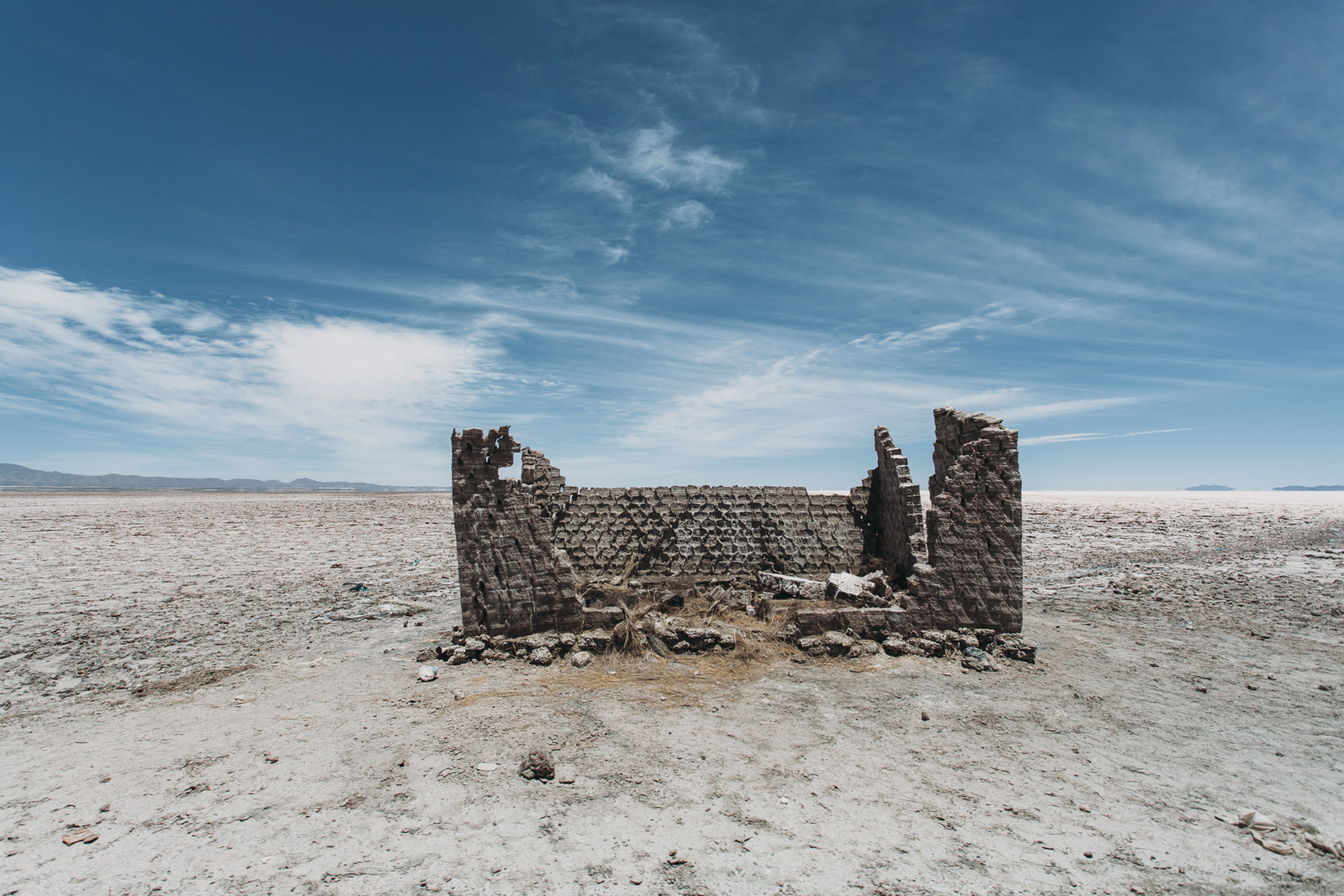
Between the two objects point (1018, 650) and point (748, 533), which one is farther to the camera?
point (748, 533)

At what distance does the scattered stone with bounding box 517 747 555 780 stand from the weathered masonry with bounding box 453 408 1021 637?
12.2 feet

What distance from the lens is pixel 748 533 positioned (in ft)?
40.2

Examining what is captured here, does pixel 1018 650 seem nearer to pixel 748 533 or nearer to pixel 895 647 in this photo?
pixel 895 647

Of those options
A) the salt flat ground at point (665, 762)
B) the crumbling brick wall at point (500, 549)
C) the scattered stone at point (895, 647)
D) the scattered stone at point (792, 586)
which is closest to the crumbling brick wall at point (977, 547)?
the scattered stone at point (895, 647)

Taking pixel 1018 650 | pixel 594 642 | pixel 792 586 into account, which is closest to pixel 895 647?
pixel 1018 650

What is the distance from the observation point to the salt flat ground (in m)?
4.61

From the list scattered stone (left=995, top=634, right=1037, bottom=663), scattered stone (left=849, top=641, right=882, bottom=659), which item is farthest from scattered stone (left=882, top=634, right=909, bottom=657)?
scattered stone (left=995, top=634, right=1037, bottom=663)

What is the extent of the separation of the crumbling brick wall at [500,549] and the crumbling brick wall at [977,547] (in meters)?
5.67

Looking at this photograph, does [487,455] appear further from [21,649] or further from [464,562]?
[21,649]

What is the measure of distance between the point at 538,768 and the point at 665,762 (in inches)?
50.0

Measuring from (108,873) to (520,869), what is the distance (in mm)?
3102

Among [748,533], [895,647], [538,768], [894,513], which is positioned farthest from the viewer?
[748,533]

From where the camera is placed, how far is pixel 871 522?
12.8m

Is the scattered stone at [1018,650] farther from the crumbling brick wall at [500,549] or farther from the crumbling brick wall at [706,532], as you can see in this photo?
the crumbling brick wall at [500,549]
